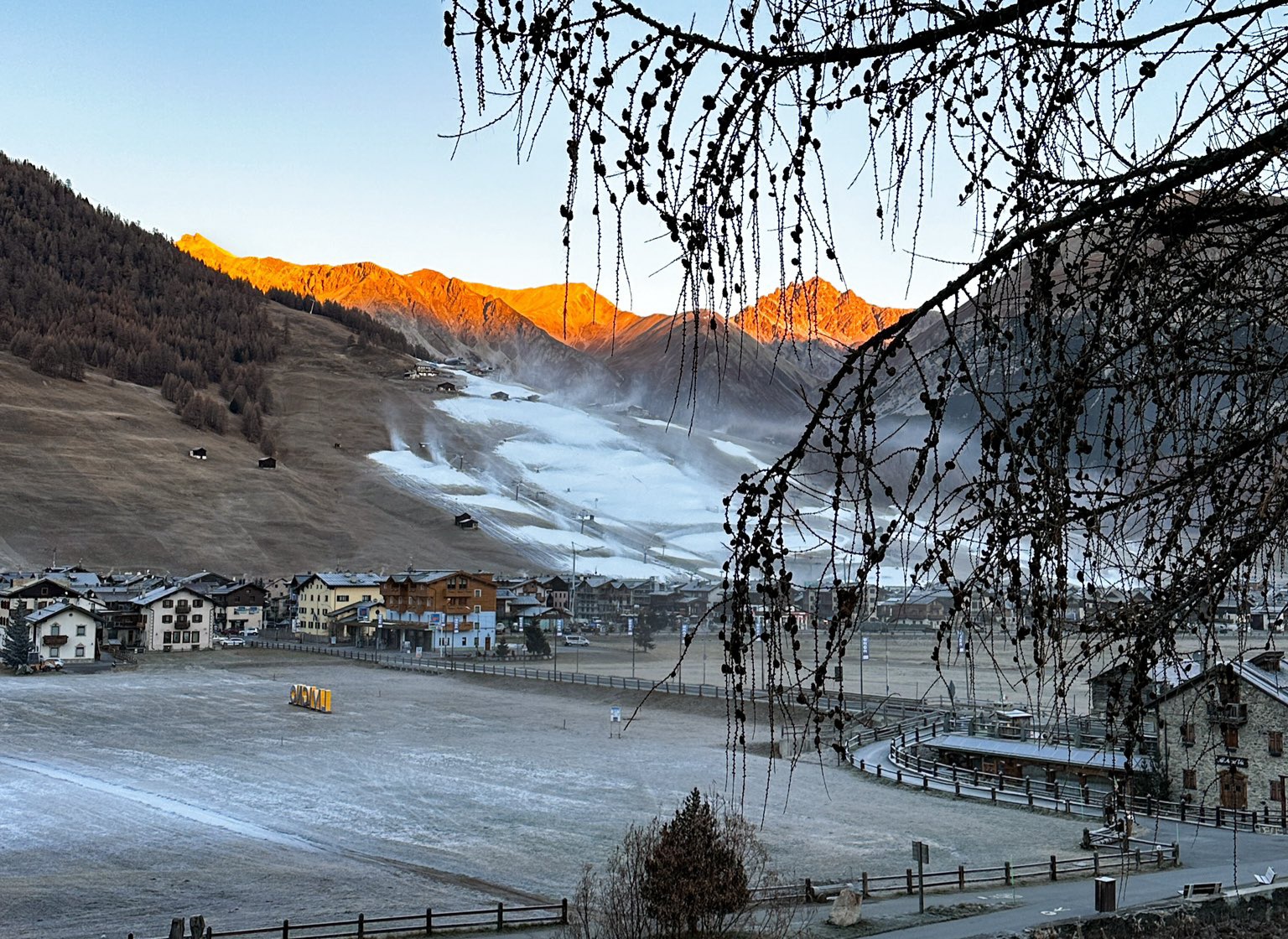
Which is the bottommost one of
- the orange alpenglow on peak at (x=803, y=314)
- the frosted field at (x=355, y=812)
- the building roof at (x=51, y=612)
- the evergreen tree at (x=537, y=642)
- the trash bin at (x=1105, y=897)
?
the frosted field at (x=355, y=812)

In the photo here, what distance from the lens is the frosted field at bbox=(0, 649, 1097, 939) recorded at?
72.7 feet

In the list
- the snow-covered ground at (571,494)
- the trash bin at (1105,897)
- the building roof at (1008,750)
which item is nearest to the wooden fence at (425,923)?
the trash bin at (1105,897)

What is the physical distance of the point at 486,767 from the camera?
37.6 meters

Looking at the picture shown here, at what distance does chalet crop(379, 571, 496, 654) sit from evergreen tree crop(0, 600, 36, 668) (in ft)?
91.9

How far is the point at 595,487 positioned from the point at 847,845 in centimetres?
14970

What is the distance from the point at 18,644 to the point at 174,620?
16850 mm

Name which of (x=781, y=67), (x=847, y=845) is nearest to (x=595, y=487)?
(x=847, y=845)

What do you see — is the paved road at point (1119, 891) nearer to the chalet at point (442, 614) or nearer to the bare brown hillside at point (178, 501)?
the chalet at point (442, 614)

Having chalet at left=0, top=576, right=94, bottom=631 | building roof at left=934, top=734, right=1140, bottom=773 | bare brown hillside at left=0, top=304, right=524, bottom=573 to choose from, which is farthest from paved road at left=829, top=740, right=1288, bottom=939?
bare brown hillside at left=0, top=304, right=524, bottom=573

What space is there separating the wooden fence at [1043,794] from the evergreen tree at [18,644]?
165 feet

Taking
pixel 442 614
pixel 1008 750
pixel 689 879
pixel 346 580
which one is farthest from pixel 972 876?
pixel 346 580

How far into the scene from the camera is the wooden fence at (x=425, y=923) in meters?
18.5

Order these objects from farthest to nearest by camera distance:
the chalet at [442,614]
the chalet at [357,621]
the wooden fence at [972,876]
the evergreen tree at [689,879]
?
the chalet at [357,621] < the chalet at [442,614] < the wooden fence at [972,876] < the evergreen tree at [689,879]

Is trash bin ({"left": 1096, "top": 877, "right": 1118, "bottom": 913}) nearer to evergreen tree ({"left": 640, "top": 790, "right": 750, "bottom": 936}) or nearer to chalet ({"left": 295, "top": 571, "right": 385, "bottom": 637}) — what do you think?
evergreen tree ({"left": 640, "top": 790, "right": 750, "bottom": 936})
